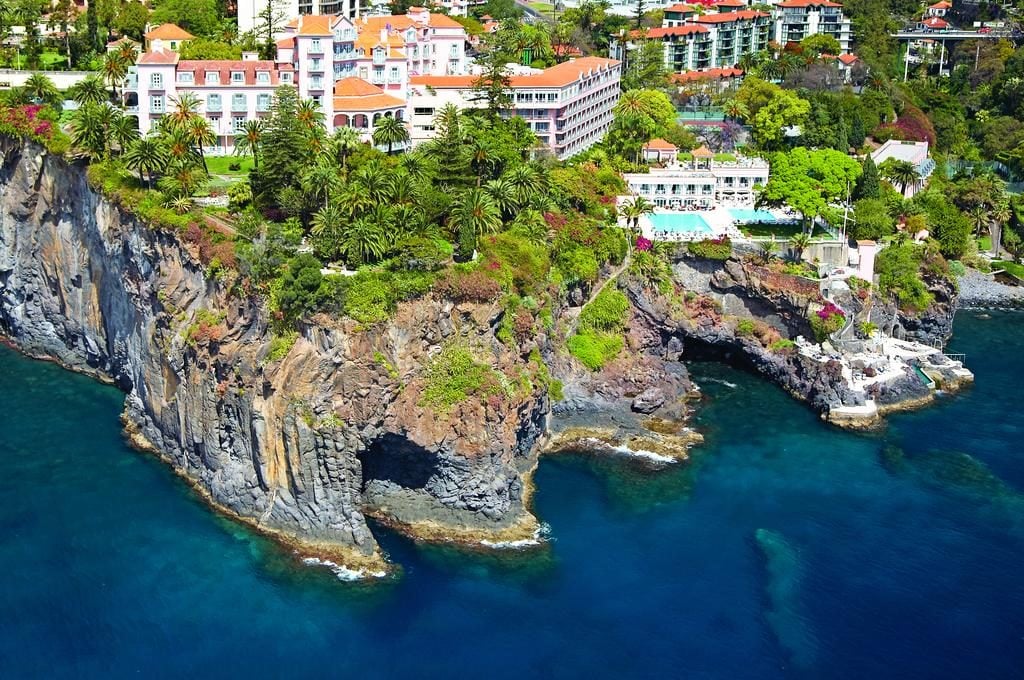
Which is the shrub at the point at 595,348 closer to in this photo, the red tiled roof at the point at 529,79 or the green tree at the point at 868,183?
the red tiled roof at the point at 529,79

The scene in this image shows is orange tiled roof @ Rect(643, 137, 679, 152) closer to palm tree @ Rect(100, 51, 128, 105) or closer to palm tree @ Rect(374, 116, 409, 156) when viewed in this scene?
palm tree @ Rect(374, 116, 409, 156)

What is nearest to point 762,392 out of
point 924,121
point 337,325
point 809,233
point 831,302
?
point 831,302

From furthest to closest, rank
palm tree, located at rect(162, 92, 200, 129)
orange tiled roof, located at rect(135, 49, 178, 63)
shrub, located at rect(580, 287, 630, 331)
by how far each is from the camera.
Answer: orange tiled roof, located at rect(135, 49, 178, 63), shrub, located at rect(580, 287, 630, 331), palm tree, located at rect(162, 92, 200, 129)

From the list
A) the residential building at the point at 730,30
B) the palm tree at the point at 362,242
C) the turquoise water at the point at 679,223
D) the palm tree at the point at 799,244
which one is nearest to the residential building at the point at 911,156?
the palm tree at the point at 799,244

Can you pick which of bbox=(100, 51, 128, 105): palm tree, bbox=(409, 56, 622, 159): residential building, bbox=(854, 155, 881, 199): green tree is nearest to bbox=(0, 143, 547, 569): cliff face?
bbox=(100, 51, 128, 105): palm tree

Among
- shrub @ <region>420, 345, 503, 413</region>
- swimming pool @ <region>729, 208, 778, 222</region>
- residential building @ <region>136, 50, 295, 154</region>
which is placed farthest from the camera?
swimming pool @ <region>729, 208, 778, 222</region>

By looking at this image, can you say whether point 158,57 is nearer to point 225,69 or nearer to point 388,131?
point 225,69

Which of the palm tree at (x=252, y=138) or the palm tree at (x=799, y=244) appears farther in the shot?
the palm tree at (x=799, y=244)

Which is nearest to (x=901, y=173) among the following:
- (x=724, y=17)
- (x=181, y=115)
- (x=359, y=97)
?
(x=359, y=97)
